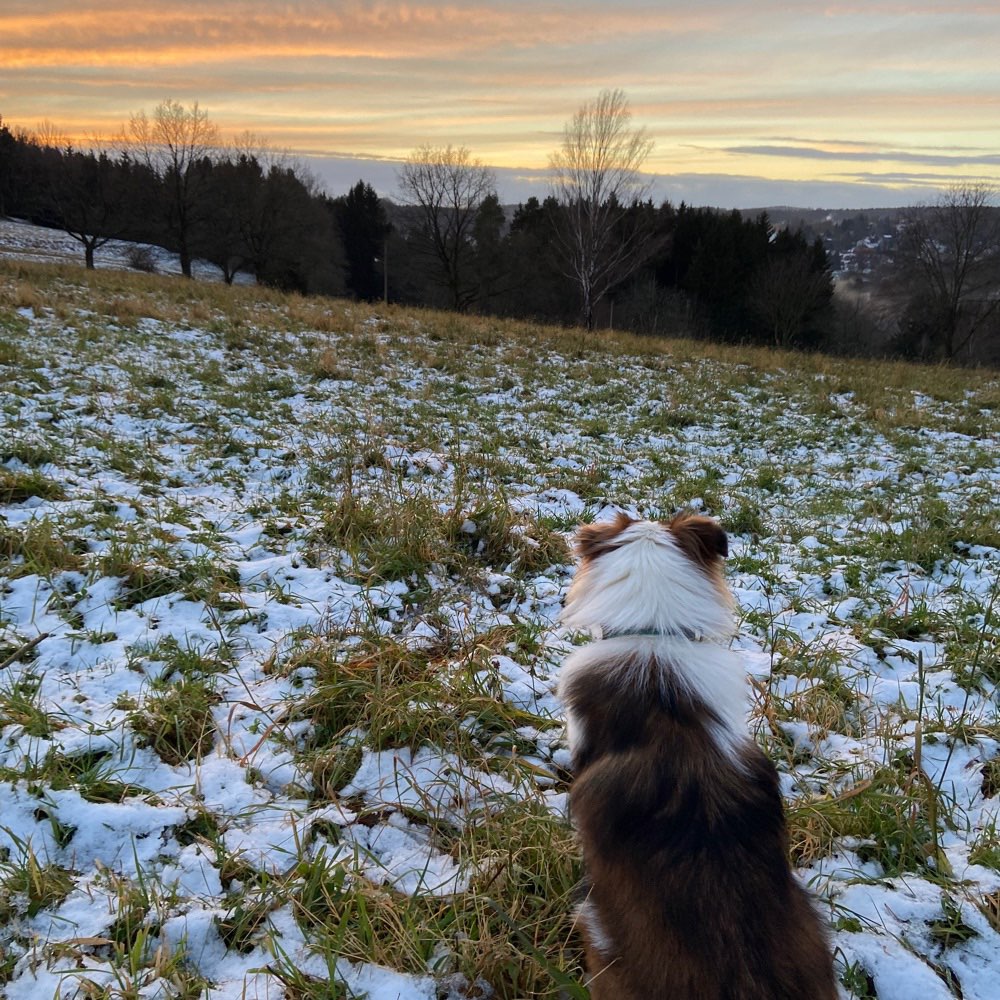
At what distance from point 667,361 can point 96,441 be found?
1279cm

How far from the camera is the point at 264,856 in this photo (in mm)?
2369

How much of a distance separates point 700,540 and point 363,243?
58764 mm

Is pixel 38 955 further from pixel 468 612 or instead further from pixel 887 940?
pixel 887 940

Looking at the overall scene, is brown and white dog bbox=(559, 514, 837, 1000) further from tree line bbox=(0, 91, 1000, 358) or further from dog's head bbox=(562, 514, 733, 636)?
tree line bbox=(0, 91, 1000, 358)

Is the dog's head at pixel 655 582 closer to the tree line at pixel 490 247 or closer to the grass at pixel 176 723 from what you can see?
the grass at pixel 176 723

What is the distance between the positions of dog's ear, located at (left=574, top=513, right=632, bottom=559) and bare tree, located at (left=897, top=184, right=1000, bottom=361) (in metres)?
38.1

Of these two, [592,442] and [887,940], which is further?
[592,442]

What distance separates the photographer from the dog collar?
7.25 feet

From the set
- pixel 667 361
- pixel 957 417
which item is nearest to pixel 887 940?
pixel 957 417

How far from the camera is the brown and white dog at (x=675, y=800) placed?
1474 mm

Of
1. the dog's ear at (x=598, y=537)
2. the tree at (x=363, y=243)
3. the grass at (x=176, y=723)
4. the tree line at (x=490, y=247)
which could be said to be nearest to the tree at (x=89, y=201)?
the tree line at (x=490, y=247)

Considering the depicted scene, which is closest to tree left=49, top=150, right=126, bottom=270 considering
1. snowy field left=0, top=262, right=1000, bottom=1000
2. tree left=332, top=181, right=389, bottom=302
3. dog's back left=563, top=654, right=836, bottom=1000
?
tree left=332, top=181, right=389, bottom=302

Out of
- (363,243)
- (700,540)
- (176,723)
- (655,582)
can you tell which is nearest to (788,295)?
(363,243)

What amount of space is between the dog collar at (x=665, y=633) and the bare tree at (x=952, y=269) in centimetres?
3841
